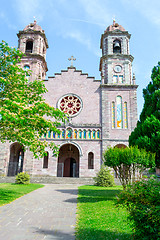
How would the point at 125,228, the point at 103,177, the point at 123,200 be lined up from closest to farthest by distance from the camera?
the point at 123,200, the point at 125,228, the point at 103,177

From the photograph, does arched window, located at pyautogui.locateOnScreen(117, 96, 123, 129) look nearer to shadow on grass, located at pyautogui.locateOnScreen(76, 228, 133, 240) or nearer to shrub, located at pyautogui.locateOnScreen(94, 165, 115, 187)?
shrub, located at pyautogui.locateOnScreen(94, 165, 115, 187)

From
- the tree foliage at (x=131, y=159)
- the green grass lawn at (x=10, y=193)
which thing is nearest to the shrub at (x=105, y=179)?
the green grass lawn at (x=10, y=193)

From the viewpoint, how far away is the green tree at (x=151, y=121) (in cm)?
1073

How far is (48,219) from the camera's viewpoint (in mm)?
6883

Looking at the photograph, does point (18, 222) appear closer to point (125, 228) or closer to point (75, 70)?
point (125, 228)

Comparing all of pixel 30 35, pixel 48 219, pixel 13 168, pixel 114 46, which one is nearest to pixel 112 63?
pixel 114 46

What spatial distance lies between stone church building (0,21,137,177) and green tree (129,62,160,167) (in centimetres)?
1355

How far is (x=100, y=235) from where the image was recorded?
5.15 metres

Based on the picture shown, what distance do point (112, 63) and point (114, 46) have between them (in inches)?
130

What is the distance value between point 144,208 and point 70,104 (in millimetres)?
25481

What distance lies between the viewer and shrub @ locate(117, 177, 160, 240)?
3.63 metres

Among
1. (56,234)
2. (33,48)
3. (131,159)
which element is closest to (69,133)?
(33,48)

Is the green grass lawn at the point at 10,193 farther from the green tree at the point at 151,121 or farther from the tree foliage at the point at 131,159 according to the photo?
the green tree at the point at 151,121

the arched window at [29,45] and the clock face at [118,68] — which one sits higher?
the arched window at [29,45]
